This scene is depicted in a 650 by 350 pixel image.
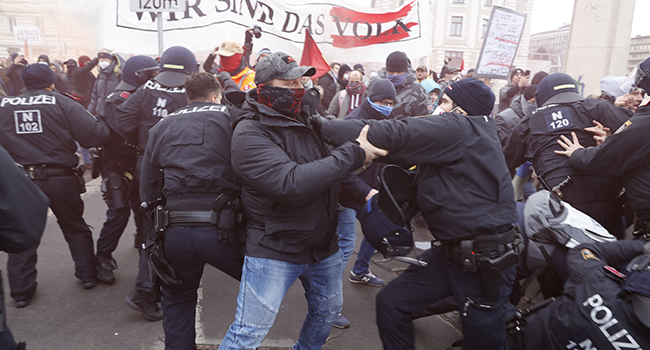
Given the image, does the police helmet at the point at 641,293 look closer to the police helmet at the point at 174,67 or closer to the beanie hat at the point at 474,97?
the beanie hat at the point at 474,97

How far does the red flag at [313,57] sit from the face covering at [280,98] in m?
4.04

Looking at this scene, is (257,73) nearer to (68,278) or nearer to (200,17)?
(68,278)

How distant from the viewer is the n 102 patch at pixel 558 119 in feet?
12.3

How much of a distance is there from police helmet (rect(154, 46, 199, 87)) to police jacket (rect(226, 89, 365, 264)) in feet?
4.94

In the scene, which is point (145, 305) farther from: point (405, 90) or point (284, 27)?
point (284, 27)

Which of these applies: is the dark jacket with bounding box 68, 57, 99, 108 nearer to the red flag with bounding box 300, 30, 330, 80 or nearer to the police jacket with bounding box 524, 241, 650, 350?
the red flag with bounding box 300, 30, 330, 80

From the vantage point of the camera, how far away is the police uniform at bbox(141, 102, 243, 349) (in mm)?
2498

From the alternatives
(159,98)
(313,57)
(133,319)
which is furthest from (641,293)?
(313,57)

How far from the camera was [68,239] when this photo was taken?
395 cm

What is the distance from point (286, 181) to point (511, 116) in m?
4.46

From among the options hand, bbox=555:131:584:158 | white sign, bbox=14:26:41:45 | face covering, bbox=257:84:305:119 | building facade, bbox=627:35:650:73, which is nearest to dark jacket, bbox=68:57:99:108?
face covering, bbox=257:84:305:119

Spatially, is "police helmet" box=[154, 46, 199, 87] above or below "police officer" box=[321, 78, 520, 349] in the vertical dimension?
above

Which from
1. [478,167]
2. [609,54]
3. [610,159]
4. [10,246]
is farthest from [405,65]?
[609,54]

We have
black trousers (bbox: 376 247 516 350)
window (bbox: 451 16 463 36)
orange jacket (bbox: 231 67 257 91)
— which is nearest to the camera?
black trousers (bbox: 376 247 516 350)
